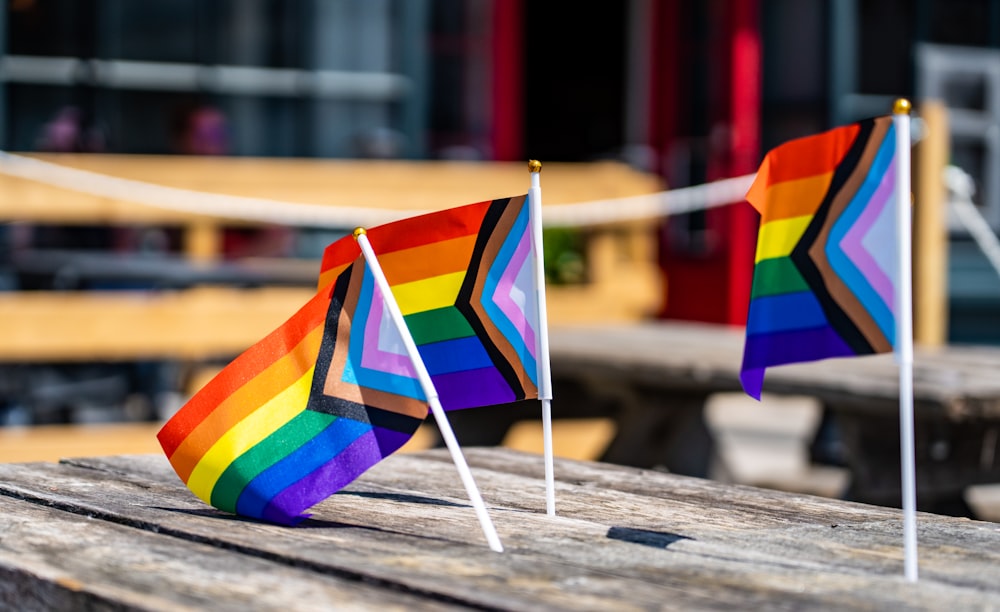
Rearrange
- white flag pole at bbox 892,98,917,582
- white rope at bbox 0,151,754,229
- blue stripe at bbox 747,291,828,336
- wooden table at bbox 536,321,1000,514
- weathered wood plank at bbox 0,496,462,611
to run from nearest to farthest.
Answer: weathered wood plank at bbox 0,496,462,611
white flag pole at bbox 892,98,917,582
blue stripe at bbox 747,291,828,336
wooden table at bbox 536,321,1000,514
white rope at bbox 0,151,754,229

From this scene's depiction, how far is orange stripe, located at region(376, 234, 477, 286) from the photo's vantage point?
2.09 metres

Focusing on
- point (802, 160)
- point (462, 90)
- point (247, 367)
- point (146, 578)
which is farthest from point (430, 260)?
point (462, 90)

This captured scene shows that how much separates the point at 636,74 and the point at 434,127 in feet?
6.01

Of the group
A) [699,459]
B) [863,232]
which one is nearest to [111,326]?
[699,459]

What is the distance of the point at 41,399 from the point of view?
20.1 ft

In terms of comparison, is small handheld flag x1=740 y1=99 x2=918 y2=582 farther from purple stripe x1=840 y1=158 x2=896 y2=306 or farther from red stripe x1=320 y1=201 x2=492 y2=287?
red stripe x1=320 y1=201 x2=492 y2=287

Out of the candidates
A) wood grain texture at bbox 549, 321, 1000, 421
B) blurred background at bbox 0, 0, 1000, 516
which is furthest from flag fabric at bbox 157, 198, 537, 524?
blurred background at bbox 0, 0, 1000, 516

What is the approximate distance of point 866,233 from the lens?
5.88 ft

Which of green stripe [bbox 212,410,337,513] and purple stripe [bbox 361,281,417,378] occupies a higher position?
purple stripe [bbox 361,281,417,378]

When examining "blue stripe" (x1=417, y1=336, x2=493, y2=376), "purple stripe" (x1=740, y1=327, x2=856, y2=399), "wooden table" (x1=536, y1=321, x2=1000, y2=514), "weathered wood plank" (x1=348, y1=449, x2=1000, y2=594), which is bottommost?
"wooden table" (x1=536, y1=321, x2=1000, y2=514)

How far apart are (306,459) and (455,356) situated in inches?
10.0

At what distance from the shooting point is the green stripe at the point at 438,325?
82.2 inches

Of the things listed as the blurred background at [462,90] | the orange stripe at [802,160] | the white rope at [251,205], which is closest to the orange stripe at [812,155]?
the orange stripe at [802,160]

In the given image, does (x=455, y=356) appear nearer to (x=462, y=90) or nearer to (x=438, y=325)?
(x=438, y=325)
